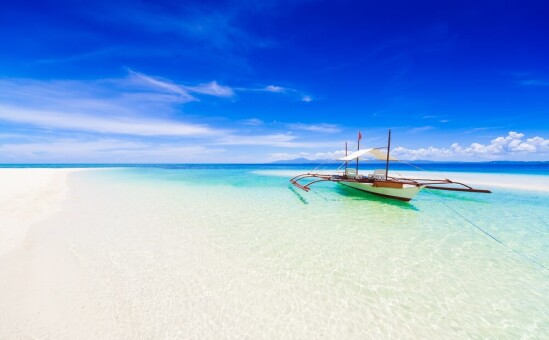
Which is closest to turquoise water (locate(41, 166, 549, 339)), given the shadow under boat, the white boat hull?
the shadow under boat

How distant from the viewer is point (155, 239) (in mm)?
6809

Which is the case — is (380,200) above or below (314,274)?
above

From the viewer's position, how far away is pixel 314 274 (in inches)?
197

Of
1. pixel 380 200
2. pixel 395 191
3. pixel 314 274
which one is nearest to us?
pixel 314 274

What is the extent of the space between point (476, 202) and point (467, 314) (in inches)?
484

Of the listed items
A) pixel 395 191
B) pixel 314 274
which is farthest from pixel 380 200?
→ pixel 314 274

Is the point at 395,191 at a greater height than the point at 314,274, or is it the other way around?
the point at 395,191

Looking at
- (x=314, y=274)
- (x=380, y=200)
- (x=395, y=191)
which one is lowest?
(x=314, y=274)

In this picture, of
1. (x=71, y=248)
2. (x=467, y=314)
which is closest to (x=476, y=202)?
(x=467, y=314)

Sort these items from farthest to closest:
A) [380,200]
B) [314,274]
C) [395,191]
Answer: [380,200]
[395,191]
[314,274]

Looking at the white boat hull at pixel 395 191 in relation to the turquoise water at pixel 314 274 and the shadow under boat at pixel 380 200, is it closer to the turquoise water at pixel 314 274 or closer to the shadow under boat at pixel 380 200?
the shadow under boat at pixel 380 200

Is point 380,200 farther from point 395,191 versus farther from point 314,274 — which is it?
point 314,274

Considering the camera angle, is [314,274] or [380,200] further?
[380,200]

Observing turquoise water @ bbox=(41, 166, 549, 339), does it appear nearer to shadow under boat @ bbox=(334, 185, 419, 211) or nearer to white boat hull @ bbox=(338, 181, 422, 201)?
shadow under boat @ bbox=(334, 185, 419, 211)
